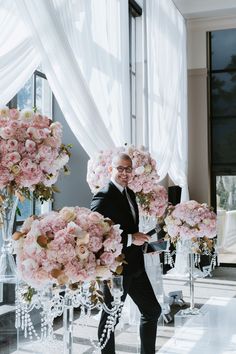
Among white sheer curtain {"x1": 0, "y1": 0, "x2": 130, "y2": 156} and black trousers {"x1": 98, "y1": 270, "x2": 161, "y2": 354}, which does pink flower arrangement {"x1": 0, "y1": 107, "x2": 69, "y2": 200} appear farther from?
black trousers {"x1": 98, "y1": 270, "x2": 161, "y2": 354}

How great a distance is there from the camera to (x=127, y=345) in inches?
195

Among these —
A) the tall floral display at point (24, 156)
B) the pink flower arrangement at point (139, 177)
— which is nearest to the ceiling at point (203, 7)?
the pink flower arrangement at point (139, 177)

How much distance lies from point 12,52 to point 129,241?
67.7 inches

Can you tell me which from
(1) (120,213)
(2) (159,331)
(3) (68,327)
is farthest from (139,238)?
(2) (159,331)

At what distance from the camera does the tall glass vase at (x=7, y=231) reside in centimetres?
314

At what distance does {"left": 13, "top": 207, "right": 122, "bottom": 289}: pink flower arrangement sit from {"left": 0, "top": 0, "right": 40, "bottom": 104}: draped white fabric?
167 cm

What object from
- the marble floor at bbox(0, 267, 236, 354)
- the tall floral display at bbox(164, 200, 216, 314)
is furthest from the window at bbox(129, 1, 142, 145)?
the tall floral display at bbox(164, 200, 216, 314)

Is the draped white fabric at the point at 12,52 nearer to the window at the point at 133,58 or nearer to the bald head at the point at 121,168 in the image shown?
the bald head at the point at 121,168

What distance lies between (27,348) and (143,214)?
7.17ft

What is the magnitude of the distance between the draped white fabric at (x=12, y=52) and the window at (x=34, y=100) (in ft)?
6.91

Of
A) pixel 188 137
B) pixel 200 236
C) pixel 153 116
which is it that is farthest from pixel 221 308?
pixel 188 137

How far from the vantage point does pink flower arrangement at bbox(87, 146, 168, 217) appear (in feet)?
15.9

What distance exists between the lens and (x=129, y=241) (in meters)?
3.83

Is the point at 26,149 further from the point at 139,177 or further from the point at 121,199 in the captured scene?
the point at 139,177
